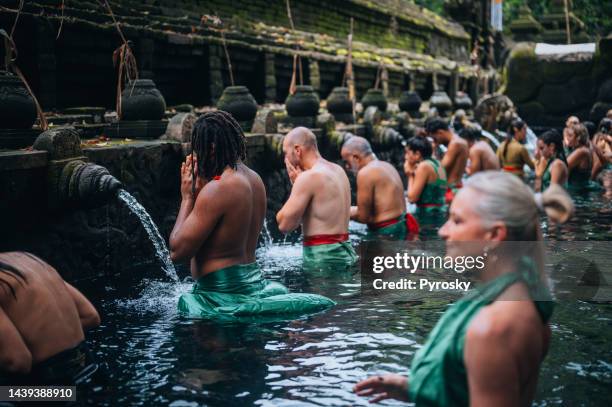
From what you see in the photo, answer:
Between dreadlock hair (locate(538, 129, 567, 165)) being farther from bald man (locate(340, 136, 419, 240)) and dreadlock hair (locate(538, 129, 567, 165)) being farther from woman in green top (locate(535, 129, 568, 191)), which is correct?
bald man (locate(340, 136, 419, 240))

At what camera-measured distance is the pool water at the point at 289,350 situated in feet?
13.5

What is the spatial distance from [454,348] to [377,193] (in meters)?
5.71

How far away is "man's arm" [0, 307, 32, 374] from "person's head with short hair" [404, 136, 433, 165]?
23.2ft

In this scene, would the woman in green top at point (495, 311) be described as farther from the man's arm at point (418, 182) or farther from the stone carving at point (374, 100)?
the stone carving at point (374, 100)

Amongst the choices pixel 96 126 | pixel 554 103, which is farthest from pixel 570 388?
pixel 554 103

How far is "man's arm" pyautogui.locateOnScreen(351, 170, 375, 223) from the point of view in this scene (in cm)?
795

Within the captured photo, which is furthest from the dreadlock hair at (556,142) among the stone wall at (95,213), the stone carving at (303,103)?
the stone wall at (95,213)

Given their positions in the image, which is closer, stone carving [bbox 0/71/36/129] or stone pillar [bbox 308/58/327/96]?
stone carving [bbox 0/71/36/129]

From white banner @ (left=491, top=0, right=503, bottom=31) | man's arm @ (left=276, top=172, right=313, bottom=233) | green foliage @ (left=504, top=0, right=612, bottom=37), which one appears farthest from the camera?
green foliage @ (left=504, top=0, right=612, bottom=37)

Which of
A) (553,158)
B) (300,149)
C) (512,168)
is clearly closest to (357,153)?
(300,149)

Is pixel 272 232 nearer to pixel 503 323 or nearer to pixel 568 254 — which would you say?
pixel 568 254

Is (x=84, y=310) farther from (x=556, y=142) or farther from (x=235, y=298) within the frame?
(x=556, y=142)

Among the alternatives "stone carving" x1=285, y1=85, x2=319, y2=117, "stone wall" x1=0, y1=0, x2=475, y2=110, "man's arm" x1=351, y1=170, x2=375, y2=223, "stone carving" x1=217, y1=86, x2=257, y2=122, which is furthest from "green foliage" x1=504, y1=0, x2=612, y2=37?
"man's arm" x1=351, y1=170, x2=375, y2=223

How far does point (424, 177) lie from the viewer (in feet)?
32.0
